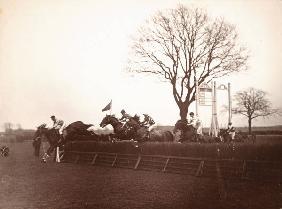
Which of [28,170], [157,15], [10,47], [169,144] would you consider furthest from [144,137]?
[10,47]

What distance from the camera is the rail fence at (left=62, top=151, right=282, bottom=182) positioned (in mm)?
6320

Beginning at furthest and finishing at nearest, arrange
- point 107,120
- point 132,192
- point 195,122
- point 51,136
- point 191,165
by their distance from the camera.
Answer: point 51,136
point 195,122
point 107,120
point 191,165
point 132,192

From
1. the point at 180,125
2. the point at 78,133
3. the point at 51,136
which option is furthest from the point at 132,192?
the point at 51,136

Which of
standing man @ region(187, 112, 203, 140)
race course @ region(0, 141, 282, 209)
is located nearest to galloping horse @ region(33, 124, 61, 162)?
race course @ region(0, 141, 282, 209)

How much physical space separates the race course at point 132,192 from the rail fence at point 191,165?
17 centimetres

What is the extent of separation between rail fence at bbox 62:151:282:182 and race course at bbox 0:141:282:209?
6.7 inches

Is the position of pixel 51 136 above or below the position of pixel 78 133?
below

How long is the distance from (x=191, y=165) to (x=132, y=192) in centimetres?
209

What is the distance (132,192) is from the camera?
6.20m

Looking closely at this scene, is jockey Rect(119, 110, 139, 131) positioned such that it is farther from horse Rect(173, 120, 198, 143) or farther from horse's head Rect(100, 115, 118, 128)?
horse Rect(173, 120, 198, 143)

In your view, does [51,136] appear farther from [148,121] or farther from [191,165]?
[191,165]

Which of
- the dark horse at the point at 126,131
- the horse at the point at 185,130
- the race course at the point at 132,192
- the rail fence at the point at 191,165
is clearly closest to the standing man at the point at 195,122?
the horse at the point at 185,130

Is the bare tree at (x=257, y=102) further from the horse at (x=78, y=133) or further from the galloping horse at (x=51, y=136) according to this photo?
the galloping horse at (x=51, y=136)

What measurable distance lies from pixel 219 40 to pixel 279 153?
18.1 feet
